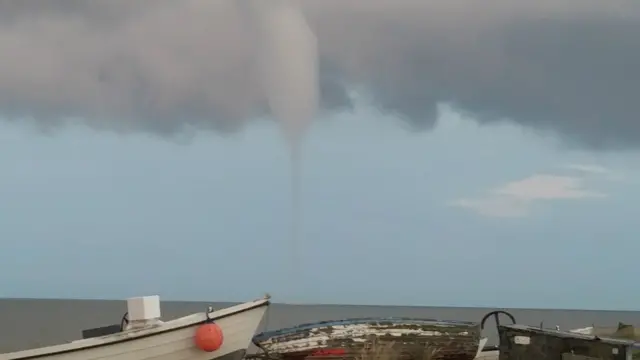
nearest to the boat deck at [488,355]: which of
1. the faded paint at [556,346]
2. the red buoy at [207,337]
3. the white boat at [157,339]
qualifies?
the faded paint at [556,346]

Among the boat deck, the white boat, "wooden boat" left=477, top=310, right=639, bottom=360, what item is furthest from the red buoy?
the boat deck

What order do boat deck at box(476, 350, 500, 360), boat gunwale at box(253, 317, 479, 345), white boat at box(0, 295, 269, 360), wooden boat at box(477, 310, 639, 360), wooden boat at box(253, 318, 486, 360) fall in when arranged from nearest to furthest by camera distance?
wooden boat at box(477, 310, 639, 360) → white boat at box(0, 295, 269, 360) → wooden boat at box(253, 318, 486, 360) → boat gunwale at box(253, 317, 479, 345) → boat deck at box(476, 350, 500, 360)

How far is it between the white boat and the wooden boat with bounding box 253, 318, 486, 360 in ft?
2.12

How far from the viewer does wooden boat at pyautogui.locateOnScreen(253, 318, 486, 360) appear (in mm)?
19344

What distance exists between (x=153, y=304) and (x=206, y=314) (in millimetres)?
1137

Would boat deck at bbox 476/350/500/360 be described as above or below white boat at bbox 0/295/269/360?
below

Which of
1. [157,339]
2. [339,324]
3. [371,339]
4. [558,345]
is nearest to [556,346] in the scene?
[558,345]

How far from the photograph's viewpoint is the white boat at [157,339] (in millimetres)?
17578

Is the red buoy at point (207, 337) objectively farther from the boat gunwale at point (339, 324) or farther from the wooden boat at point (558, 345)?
the wooden boat at point (558, 345)

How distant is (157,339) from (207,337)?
1050 mm

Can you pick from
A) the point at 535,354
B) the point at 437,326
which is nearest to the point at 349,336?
the point at 437,326

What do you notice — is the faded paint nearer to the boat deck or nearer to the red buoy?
the boat deck

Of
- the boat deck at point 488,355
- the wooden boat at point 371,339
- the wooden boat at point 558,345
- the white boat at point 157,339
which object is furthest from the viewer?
the boat deck at point 488,355

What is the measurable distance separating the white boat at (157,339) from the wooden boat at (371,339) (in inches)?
25.4
